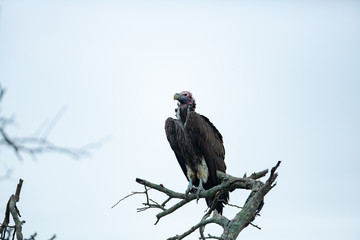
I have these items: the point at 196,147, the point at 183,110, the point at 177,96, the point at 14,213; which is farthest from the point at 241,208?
the point at 177,96

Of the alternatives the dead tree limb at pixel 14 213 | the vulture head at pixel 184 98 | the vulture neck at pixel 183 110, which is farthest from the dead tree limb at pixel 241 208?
the vulture head at pixel 184 98

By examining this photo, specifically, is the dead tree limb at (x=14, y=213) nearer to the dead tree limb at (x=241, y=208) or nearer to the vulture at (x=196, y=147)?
the dead tree limb at (x=241, y=208)

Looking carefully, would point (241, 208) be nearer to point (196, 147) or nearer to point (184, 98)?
point (196, 147)

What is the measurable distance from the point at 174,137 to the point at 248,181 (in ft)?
9.41

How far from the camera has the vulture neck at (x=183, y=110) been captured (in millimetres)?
8005

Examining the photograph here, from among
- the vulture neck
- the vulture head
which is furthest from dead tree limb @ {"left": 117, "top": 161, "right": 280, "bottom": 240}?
the vulture head

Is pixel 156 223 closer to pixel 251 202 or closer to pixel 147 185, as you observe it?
pixel 147 185

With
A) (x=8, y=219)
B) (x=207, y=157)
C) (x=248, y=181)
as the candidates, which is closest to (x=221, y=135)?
(x=207, y=157)

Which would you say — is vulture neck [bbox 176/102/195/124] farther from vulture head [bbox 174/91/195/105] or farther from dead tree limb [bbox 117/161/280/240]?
dead tree limb [bbox 117/161/280/240]

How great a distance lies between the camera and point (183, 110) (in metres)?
8.17

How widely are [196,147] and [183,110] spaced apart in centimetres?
78

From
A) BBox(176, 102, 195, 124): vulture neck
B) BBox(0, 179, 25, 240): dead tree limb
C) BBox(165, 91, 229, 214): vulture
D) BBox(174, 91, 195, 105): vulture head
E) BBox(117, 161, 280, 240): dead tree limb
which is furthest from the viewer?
BBox(174, 91, 195, 105): vulture head

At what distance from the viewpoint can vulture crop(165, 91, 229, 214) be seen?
300 inches

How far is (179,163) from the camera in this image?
8.07m
